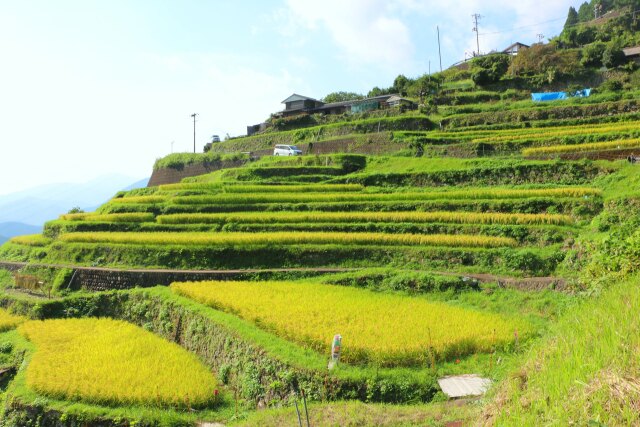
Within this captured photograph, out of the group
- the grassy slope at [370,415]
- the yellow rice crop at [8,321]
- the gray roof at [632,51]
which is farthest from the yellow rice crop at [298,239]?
the gray roof at [632,51]

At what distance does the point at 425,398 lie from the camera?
28.3 feet

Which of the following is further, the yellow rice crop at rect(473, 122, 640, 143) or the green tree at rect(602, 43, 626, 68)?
the green tree at rect(602, 43, 626, 68)

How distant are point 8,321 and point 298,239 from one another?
36.1ft

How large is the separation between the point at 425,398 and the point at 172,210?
19.2 meters

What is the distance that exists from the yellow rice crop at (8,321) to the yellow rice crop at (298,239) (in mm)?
5059

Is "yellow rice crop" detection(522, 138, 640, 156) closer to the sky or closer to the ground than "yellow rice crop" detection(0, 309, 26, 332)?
closer to the sky

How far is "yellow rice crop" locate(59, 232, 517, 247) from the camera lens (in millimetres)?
16609

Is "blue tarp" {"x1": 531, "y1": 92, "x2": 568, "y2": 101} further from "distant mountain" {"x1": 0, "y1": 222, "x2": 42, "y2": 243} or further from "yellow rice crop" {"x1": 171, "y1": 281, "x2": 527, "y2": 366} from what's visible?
"distant mountain" {"x1": 0, "y1": 222, "x2": 42, "y2": 243}

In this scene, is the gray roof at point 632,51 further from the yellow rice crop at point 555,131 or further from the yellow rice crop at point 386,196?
the yellow rice crop at point 386,196

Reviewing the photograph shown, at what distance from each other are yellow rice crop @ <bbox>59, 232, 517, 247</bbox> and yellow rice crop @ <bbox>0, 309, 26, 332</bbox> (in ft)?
16.6

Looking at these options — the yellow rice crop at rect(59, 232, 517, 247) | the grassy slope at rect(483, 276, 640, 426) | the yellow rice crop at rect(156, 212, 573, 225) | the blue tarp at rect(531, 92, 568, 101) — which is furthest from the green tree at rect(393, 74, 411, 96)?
the grassy slope at rect(483, 276, 640, 426)

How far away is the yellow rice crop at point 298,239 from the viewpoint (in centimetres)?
1661

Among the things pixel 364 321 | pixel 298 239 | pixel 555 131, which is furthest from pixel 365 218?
pixel 555 131

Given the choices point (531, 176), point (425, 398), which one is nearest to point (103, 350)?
point (425, 398)
